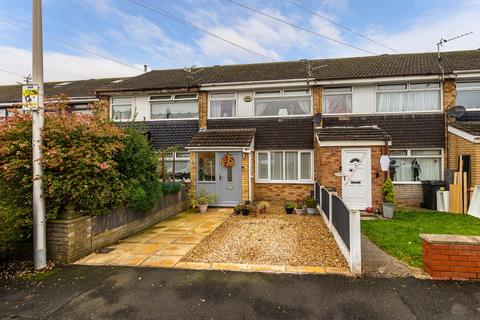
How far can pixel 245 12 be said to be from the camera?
383 inches

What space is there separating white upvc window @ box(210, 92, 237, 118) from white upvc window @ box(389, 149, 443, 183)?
652cm

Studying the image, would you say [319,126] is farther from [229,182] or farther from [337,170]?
[229,182]

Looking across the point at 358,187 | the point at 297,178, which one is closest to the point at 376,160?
the point at 358,187

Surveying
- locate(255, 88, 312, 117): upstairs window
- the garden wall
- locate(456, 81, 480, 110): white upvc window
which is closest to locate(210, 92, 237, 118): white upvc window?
locate(255, 88, 312, 117): upstairs window

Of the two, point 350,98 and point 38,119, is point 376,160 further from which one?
point 38,119

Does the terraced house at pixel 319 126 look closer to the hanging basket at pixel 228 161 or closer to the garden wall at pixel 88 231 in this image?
the hanging basket at pixel 228 161

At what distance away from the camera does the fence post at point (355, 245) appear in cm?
391

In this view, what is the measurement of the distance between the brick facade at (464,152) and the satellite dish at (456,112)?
26.4 inches

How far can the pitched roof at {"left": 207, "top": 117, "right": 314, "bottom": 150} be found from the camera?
10.7 metres

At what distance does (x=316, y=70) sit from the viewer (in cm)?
1234

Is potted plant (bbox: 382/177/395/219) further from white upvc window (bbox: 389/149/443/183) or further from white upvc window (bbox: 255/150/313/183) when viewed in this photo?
Result: white upvc window (bbox: 255/150/313/183)

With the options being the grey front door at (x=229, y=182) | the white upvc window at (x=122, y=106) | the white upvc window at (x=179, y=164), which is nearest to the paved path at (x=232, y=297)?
the grey front door at (x=229, y=182)

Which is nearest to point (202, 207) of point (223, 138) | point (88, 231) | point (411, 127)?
point (223, 138)

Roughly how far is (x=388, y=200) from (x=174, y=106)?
29.9ft
